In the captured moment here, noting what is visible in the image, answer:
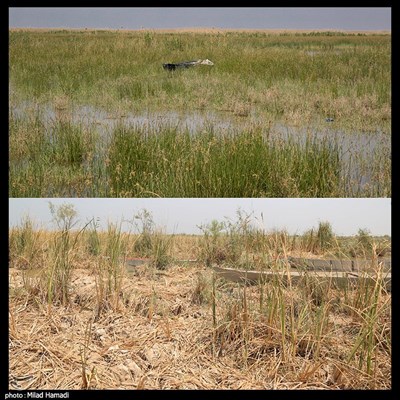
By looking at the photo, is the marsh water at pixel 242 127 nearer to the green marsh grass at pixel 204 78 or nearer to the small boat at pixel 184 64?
the green marsh grass at pixel 204 78

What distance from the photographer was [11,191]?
4.82 metres

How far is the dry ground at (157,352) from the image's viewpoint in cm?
300

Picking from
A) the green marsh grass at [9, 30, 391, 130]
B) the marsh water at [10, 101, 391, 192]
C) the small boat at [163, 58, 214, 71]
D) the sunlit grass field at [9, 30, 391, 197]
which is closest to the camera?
the sunlit grass field at [9, 30, 391, 197]

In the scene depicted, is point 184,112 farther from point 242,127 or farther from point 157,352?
point 157,352

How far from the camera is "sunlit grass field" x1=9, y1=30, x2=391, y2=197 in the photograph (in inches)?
195

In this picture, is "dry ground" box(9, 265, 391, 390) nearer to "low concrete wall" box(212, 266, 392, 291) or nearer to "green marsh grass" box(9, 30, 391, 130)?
"low concrete wall" box(212, 266, 392, 291)

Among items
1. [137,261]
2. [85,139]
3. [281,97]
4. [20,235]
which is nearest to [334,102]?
[281,97]

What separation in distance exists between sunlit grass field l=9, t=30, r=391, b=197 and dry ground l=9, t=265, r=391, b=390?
102cm

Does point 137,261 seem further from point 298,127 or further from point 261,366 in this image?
point 298,127

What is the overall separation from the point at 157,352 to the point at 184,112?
Answer: 5.49 m

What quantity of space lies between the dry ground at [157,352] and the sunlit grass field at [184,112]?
1.02 meters

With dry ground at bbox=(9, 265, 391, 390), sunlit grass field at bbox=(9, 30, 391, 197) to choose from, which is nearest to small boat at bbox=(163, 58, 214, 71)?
sunlit grass field at bbox=(9, 30, 391, 197)

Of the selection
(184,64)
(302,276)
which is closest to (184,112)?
(184,64)

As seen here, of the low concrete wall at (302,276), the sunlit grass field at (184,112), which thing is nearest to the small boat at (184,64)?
the sunlit grass field at (184,112)
